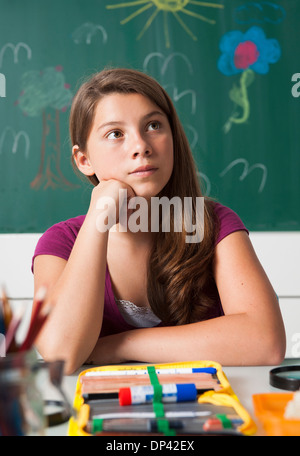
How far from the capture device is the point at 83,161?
1.24 m

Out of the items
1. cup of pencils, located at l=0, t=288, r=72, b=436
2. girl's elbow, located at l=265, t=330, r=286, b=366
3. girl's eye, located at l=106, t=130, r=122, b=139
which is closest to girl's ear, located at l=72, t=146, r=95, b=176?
girl's eye, located at l=106, t=130, r=122, b=139

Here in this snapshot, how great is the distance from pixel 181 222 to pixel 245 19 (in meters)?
1.38

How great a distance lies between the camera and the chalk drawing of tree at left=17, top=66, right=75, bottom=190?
2.21 m

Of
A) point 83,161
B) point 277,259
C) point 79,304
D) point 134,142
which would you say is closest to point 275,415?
point 79,304

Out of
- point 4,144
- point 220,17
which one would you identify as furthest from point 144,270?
point 220,17

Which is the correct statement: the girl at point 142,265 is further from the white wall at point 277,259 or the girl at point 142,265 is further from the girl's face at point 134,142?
the white wall at point 277,259

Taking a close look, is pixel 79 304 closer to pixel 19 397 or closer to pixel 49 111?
pixel 19 397

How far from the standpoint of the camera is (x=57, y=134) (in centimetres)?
221

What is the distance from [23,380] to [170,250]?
0.83 meters

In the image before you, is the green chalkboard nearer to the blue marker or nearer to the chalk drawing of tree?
the chalk drawing of tree

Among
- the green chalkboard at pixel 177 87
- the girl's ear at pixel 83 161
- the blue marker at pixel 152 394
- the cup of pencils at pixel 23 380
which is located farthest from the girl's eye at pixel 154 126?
the green chalkboard at pixel 177 87

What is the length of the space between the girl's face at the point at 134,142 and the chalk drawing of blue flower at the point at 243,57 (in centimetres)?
117

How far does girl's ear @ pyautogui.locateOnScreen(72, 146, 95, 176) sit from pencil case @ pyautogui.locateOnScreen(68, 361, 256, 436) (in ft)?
2.01

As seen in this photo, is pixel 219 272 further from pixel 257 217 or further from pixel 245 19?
pixel 245 19
